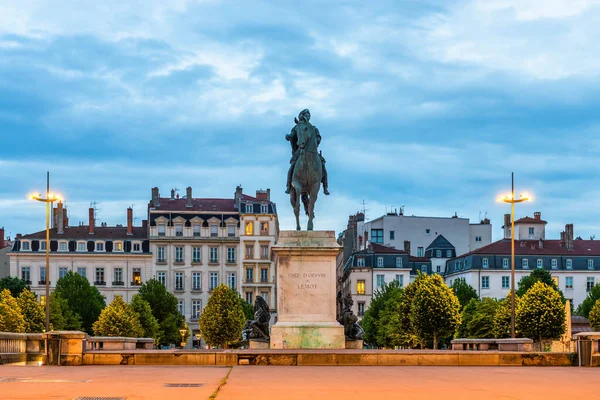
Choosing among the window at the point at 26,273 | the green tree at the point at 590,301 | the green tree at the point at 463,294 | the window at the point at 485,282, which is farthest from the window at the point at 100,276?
the green tree at the point at 590,301

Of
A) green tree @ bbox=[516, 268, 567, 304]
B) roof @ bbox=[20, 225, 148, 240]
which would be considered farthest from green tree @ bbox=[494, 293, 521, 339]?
roof @ bbox=[20, 225, 148, 240]

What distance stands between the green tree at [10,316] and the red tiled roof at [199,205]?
44966mm

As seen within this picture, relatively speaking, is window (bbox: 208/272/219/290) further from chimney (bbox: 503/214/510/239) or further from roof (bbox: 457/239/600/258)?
chimney (bbox: 503/214/510/239)

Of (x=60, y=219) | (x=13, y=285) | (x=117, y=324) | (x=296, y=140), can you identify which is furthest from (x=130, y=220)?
(x=296, y=140)

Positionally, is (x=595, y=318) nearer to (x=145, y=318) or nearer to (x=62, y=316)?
(x=145, y=318)

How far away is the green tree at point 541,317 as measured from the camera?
7019cm

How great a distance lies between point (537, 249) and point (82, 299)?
5564 centimetres

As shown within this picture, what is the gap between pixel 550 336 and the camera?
70.5 metres

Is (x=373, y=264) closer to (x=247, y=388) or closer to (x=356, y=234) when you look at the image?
(x=356, y=234)

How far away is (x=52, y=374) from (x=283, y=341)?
34.6 ft

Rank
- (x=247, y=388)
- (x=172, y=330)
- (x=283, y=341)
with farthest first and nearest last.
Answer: (x=172, y=330) < (x=283, y=341) < (x=247, y=388)

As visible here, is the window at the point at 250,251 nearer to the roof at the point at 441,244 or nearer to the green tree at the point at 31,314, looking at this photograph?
the roof at the point at 441,244

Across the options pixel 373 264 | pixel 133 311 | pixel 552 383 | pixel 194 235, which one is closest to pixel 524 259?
pixel 373 264

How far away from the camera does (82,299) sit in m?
93.9
